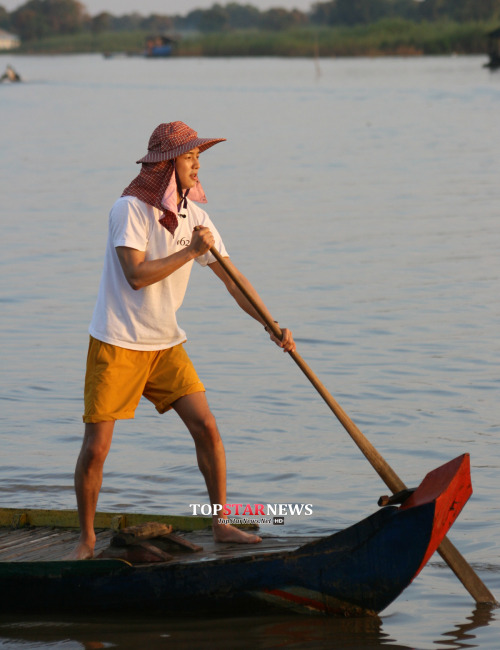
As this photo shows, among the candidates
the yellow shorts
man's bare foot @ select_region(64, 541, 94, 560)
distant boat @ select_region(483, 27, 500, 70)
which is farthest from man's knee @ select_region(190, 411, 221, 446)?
distant boat @ select_region(483, 27, 500, 70)

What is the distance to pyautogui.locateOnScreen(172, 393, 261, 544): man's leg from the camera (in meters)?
4.90

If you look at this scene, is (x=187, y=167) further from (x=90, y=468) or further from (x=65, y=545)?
(x=65, y=545)

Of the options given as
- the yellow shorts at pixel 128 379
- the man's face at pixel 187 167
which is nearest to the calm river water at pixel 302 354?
the yellow shorts at pixel 128 379

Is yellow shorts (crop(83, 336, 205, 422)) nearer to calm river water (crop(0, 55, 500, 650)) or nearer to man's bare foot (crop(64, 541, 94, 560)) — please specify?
man's bare foot (crop(64, 541, 94, 560))

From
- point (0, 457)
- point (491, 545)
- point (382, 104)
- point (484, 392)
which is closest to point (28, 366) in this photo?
point (0, 457)

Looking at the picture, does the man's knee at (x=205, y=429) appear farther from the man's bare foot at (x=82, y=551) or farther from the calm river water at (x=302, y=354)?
the calm river water at (x=302, y=354)

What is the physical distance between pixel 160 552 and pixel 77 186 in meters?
17.9

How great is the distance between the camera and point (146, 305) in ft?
15.6

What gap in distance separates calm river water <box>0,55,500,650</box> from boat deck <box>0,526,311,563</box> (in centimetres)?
29

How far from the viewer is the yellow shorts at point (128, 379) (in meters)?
4.71

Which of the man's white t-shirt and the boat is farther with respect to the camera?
the man's white t-shirt

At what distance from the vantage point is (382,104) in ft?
140

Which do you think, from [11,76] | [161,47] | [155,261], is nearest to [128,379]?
[155,261]

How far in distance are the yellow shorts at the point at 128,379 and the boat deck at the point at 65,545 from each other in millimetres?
656
